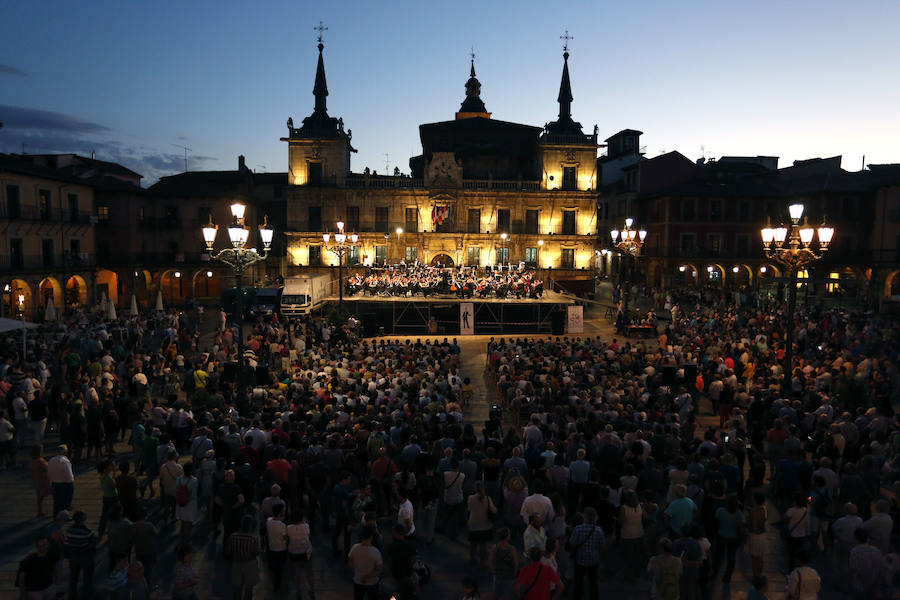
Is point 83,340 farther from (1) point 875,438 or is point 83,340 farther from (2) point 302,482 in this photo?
(1) point 875,438

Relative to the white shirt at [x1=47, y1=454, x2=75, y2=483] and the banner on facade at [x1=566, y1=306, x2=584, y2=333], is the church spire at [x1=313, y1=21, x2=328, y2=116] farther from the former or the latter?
the white shirt at [x1=47, y1=454, x2=75, y2=483]

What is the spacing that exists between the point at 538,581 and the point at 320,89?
48.1 meters

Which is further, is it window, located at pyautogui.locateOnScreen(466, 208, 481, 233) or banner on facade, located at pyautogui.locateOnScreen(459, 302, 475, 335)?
window, located at pyautogui.locateOnScreen(466, 208, 481, 233)

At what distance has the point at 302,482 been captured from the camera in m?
10.4

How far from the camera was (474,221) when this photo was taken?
159 feet

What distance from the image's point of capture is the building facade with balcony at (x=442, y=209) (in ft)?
156

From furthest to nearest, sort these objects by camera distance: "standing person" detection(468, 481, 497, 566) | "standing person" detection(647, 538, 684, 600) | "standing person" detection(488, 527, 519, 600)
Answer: "standing person" detection(468, 481, 497, 566) < "standing person" detection(488, 527, 519, 600) < "standing person" detection(647, 538, 684, 600)

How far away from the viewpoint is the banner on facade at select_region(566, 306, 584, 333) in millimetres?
31984

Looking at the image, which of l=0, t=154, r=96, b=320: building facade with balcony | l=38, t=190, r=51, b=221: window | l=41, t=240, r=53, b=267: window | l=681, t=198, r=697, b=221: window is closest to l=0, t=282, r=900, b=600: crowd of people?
l=0, t=154, r=96, b=320: building facade with balcony

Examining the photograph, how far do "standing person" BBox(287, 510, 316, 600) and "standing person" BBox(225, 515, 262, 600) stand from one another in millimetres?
507

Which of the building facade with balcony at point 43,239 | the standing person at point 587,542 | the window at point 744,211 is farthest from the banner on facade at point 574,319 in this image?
the building facade with balcony at point 43,239

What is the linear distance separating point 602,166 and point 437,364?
51.1 metres

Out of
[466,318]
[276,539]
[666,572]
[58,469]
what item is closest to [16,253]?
[466,318]

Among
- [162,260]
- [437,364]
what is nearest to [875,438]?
[437,364]
